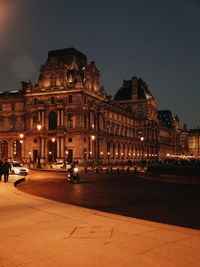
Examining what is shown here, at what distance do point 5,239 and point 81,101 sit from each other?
2814 inches

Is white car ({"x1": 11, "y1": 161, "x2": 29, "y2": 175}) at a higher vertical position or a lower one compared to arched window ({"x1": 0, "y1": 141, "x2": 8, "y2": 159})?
lower

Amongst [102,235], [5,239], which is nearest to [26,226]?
[5,239]

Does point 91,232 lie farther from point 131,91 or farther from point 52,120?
point 131,91

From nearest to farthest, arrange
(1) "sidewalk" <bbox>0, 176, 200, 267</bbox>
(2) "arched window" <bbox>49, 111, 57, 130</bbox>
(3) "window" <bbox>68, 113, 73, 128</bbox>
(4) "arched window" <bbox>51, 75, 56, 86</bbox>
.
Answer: (1) "sidewalk" <bbox>0, 176, 200, 267</bbox>, (3) "window" <bbox>68, 113, 73, 128</bbox>, (2) "arched window" <bbox>49, 111, 57, 130</bbox>, (4) "arched window" <bbox>51, 75, 56, 86</bbox>

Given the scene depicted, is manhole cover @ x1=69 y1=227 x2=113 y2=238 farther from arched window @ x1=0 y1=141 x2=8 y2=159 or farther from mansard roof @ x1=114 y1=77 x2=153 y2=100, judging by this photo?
mansard roof @ x1=114 y1=77 x2=153 y2=100

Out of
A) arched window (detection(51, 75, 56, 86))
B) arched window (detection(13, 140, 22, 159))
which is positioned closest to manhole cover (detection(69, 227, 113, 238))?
arched window (detection(51, 75, 56, 86))

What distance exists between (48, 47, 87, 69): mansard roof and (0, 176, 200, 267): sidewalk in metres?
76.5

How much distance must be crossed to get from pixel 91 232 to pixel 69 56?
8060 centimetres

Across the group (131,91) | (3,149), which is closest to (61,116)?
(3,149)

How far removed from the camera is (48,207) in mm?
14289

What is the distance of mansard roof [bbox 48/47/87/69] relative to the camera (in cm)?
8631

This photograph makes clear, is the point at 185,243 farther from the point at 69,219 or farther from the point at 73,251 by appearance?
the point at 69,219

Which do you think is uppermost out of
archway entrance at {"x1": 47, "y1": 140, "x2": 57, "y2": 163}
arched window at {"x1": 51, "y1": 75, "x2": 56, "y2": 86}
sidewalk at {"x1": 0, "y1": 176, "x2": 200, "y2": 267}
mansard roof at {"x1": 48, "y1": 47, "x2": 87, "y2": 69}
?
mansard roof at {"x1": 48, "y1": 47, "x2": 87, "y2": 69}

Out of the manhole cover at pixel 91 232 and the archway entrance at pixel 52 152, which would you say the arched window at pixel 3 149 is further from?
the manhole cover at pixel 91 232
